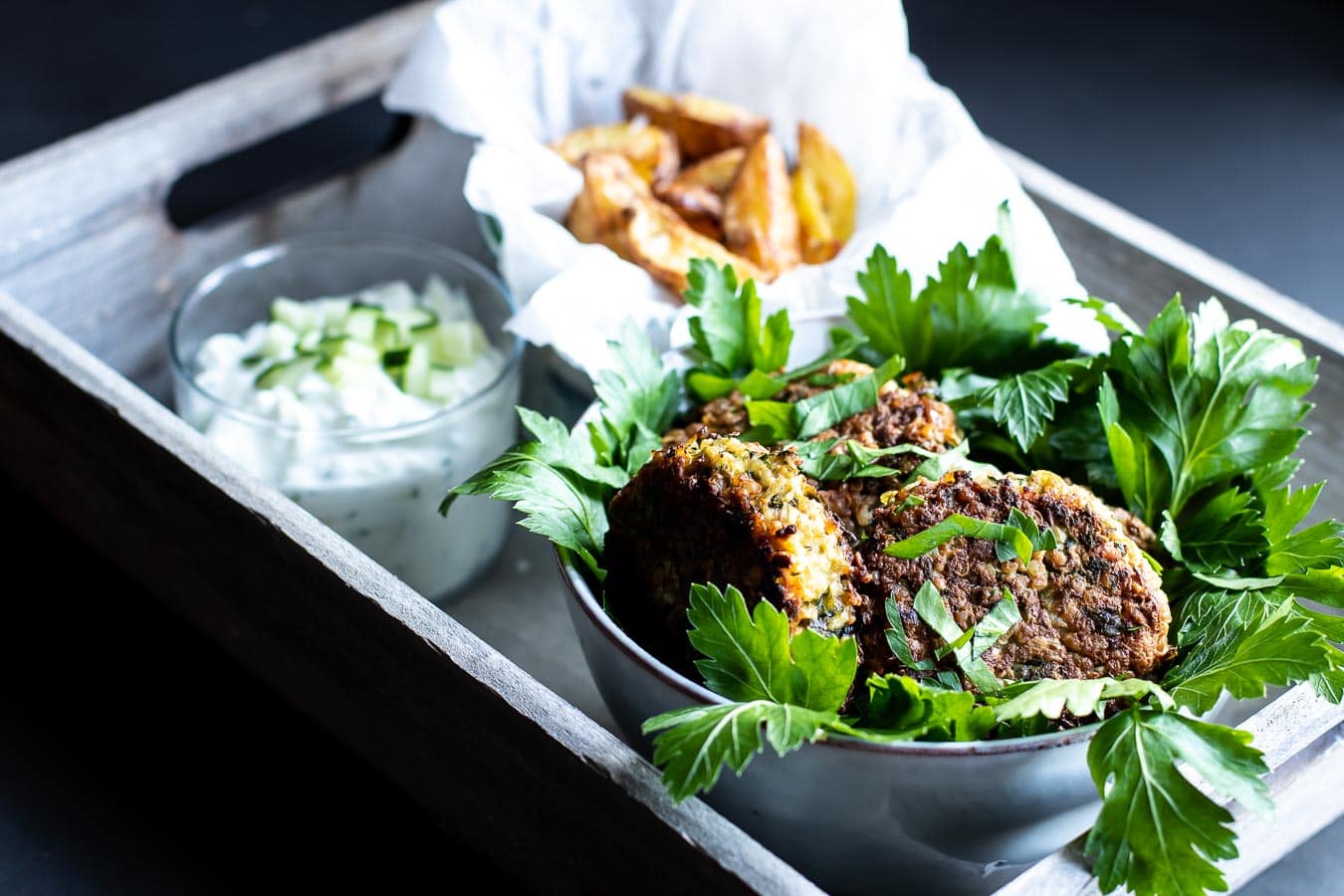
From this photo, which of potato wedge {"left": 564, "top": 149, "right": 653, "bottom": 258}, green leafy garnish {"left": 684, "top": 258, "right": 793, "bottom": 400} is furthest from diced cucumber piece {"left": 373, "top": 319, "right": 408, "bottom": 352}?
green leafy garnish {"left": 684, "top": 258, "right": 793, "bottom": 400}

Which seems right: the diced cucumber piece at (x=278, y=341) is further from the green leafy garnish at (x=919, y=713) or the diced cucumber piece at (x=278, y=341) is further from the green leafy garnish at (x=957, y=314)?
the green leafy garnish at (x=919, y=713)

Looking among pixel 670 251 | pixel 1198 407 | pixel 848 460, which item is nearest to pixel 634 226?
pixel 670 251

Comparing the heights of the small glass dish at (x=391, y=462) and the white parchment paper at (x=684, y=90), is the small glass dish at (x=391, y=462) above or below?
below

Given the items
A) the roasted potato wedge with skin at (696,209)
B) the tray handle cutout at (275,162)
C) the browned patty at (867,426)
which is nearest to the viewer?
the browned patty at (867,426)

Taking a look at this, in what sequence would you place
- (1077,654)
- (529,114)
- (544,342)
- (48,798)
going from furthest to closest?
1. (529,114)
2. (544,342)
3. (48,798)
4. (1077,654)

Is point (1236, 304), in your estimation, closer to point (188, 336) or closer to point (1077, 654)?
point (1077, 654)

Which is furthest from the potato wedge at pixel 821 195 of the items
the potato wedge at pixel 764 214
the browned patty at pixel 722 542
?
the browned patty at pixel 722 542

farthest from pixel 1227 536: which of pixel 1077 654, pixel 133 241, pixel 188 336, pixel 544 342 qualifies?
pixel 133 241
